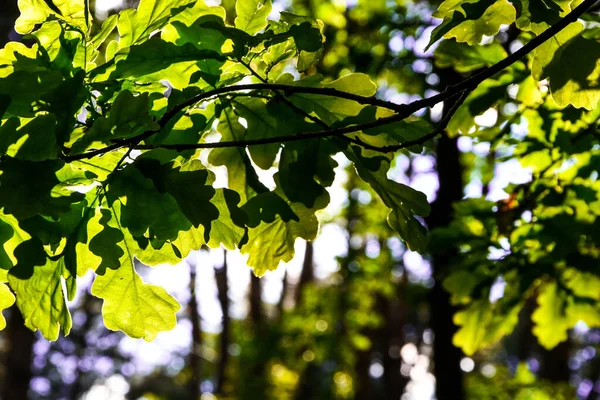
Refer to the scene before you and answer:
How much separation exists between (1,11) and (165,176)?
5.29 m

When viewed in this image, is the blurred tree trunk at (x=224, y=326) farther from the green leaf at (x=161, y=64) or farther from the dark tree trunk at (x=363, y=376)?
the green leaf at (x=161, y=64)

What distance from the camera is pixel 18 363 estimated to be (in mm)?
5988

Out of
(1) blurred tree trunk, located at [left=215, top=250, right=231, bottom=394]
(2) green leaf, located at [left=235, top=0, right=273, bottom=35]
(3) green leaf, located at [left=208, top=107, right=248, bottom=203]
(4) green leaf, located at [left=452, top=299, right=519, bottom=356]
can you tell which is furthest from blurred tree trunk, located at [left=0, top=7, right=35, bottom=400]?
(2) green leaf, located at [left=235, top=0, right=273, bottom=35]

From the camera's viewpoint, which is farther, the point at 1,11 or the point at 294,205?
the point at 1,11

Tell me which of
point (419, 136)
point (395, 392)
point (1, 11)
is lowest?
point (395, 392)

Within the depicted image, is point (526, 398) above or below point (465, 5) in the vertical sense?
below

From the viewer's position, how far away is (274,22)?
1.22 metres

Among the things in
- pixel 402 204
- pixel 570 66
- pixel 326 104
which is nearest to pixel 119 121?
pixel 326 104

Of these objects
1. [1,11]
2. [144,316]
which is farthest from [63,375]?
[144,316]

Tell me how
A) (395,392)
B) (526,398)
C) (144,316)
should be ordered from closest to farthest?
1. (144,316)
2. (526,398)
3. (395,392)

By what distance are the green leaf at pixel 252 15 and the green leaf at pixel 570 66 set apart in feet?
1.86

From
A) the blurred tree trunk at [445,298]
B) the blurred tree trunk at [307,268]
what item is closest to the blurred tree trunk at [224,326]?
the blurred tree trunk at [307,268]

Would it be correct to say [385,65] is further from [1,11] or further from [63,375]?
[63,375]

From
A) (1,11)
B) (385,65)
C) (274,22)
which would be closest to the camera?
(274,22)
